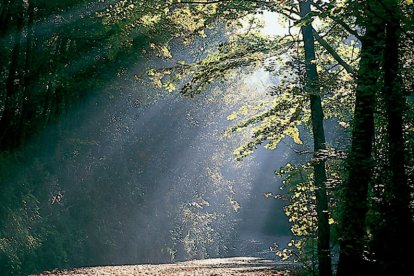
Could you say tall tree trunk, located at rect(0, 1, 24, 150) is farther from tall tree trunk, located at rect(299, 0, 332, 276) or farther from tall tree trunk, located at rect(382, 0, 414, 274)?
tall tree trunk, located at rect(382, 0, 414, 274)

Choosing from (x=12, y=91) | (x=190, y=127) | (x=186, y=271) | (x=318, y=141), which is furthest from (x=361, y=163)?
(x=190, y=127)

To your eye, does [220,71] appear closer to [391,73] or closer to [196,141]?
[391,73]

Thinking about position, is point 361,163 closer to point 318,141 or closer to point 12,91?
point 318,141

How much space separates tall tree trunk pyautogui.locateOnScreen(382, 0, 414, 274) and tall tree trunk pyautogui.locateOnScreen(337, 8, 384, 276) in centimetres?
18

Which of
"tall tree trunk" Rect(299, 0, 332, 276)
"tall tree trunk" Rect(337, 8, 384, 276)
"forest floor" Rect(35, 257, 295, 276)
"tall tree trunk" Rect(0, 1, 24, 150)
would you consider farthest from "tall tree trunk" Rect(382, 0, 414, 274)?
"tall tree trunk" Rect(0, 1, 24, 150)

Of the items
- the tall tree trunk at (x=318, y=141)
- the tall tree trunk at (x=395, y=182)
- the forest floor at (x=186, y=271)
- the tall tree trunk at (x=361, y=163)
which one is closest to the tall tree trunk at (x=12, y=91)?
the forest floor at (x=186, y=271)

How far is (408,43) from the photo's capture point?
7.29 metres

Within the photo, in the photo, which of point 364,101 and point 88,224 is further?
point 88,224

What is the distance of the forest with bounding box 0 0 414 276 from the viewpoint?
7.47 meters

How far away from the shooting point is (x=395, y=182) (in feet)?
23.4

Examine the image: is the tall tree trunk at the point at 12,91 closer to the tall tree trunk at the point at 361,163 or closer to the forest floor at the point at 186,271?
the forest floor at the point at 186,271

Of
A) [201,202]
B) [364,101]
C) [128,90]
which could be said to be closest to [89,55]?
[128,90]

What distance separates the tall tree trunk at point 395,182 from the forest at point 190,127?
2 centimetres

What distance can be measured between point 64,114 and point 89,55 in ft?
9.22
